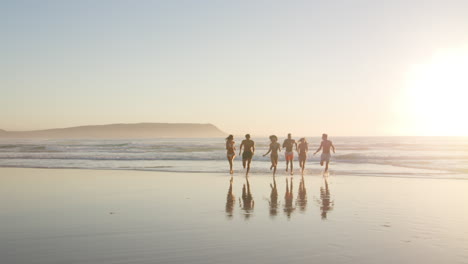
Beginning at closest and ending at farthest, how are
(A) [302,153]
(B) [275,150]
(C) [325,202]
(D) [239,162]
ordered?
(C) [325,202]
(B) [275,150]
(A) [302,153]
(D) [239,162]

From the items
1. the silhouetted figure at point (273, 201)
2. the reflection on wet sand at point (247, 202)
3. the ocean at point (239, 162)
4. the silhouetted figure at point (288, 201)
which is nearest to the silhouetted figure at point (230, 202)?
the reflection on wet sand at point (247, 202)

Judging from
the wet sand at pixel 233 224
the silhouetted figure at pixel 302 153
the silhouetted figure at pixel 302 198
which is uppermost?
the silhouetted figure at pixel 302 153

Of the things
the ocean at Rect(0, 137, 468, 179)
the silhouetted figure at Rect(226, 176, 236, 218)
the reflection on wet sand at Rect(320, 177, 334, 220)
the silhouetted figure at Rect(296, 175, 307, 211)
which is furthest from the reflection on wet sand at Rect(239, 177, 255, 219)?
the ocean at Rect(0, 137, 468, 179)

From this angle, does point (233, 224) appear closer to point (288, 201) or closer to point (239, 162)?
point (288, 201)

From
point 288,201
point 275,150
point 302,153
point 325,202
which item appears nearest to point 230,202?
point 288,201

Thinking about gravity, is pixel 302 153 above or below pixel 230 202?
above

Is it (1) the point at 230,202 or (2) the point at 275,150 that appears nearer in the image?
(1) the point at 230,202

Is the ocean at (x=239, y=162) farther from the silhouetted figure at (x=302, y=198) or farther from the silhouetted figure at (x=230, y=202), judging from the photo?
the silhouetted figure at (x=230, y=202)

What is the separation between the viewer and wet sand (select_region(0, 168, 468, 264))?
20.9 feet

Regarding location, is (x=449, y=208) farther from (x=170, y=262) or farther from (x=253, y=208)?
(x=170, y=262)

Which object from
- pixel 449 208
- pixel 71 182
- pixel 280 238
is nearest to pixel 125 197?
pixel 71 182

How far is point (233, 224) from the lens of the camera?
866cm

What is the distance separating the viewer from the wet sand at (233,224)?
20.9ft

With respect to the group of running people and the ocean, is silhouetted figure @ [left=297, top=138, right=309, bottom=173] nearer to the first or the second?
the group of running people
